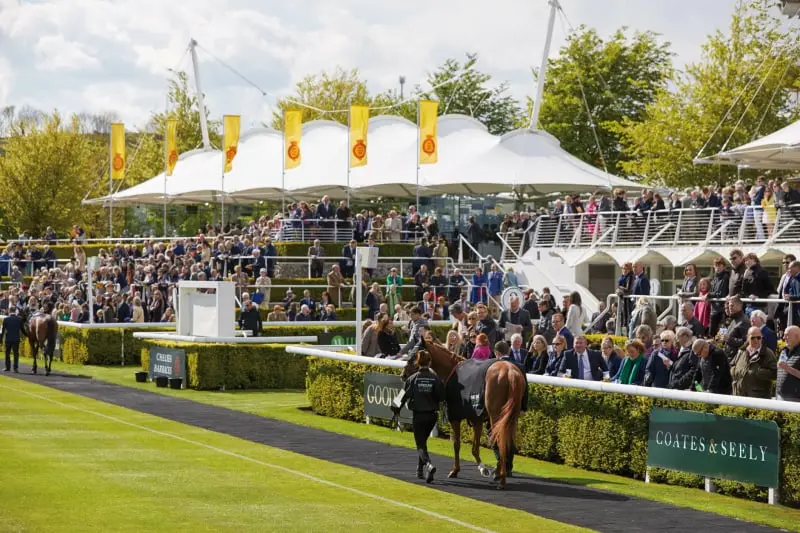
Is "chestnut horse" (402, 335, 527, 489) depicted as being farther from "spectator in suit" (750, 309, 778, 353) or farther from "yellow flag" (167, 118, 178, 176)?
"yellow flag" (167, 118, 178, 176)

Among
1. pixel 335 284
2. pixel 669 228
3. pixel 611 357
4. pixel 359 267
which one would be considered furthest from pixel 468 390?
pixel 335 284

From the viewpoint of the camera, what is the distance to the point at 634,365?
668 inches

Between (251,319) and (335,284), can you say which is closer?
(251,319)

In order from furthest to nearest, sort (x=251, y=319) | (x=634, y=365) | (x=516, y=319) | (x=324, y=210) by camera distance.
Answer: (x=324, y=210)
(x=251, y=319)
(x=516, y=319)
(x=634, y=365)

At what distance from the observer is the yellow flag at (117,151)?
2089 inches

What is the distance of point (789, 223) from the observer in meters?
27.9

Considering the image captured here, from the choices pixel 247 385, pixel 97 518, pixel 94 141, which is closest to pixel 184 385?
pixel 247 385

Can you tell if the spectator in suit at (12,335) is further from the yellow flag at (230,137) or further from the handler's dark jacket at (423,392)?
the handler's dark jacket at (423,392)

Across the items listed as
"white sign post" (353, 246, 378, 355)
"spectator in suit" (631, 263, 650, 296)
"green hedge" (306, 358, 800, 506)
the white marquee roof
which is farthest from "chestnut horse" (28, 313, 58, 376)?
"green hedge" (306, 358, 800, 506)

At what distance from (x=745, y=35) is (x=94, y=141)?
51.9 meters

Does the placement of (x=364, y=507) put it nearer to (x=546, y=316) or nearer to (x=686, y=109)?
(x=546, y=316)

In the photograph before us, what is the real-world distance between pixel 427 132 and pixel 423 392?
28610mm

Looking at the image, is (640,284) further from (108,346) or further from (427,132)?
(427,132)

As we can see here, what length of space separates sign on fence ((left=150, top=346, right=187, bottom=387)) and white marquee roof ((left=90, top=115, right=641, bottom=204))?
16.8 metres
